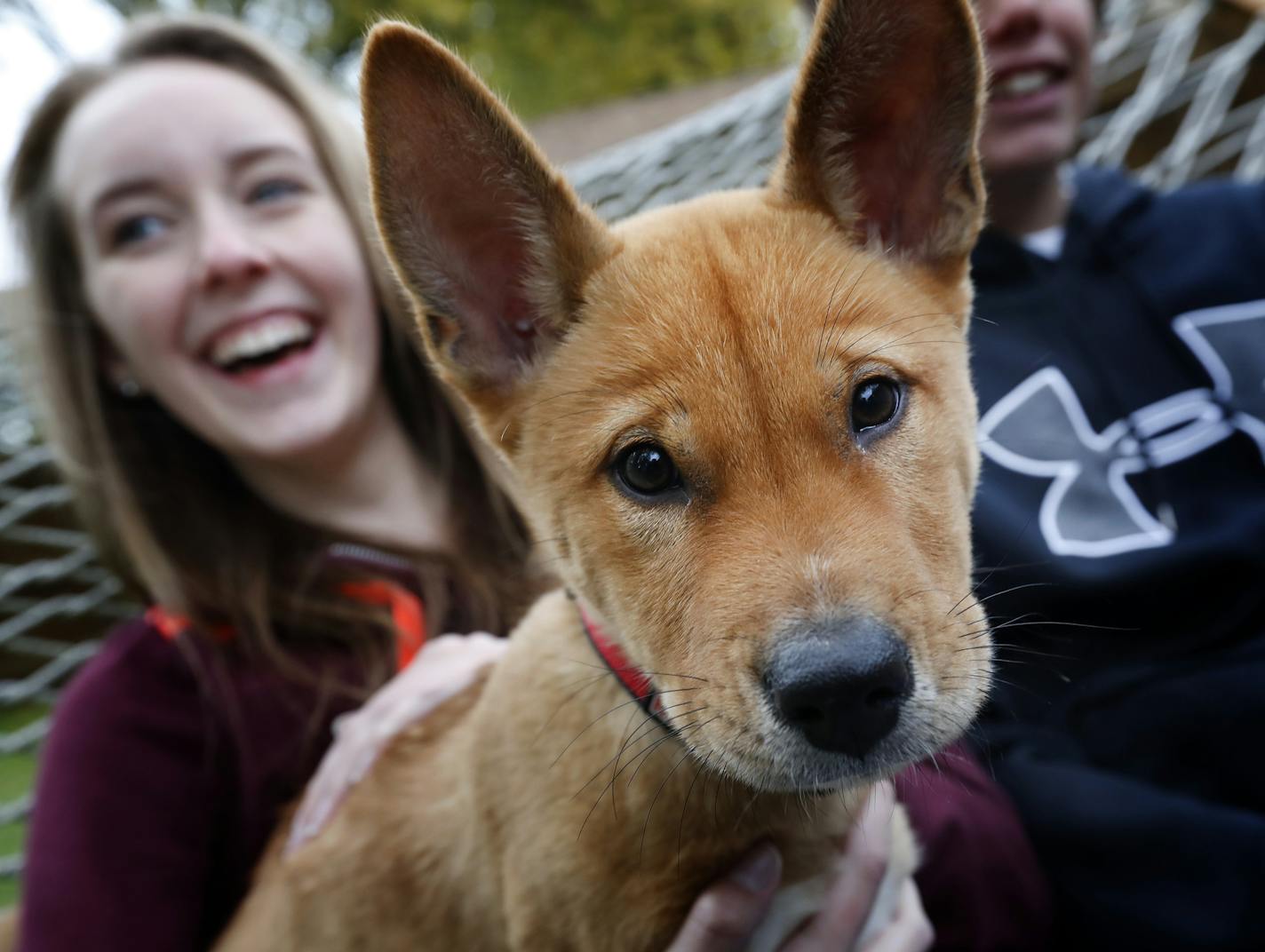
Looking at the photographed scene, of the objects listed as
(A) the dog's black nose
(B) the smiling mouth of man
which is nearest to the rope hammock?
(B) the smiling mouth of man

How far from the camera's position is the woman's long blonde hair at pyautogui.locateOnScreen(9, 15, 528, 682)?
2730 millimetres

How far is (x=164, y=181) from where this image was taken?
101 inches

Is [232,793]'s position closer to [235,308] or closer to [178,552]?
[178,552]

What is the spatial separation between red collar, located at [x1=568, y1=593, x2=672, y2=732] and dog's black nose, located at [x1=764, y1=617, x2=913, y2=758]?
41 cm

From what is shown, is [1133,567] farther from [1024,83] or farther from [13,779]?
[13,779]

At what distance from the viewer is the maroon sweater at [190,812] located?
2154 mm

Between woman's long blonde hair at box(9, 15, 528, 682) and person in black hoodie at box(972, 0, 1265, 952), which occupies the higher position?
woman's long blonde hair at box(9, 15, 528, 682)

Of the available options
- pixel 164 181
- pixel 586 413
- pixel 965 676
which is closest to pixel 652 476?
pixel 586 413

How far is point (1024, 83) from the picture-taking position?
3.17 m

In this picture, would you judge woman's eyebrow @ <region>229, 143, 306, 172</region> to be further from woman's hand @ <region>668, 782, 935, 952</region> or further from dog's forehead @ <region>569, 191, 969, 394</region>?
woman's hand @ <region>668, 782, 935, 952</region>

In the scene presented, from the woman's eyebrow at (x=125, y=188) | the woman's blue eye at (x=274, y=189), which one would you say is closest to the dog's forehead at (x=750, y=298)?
the woman's blue eye at (x=274, y=189)

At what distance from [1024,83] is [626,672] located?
8.79 ft

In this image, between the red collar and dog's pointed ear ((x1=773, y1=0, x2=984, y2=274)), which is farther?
the red collar

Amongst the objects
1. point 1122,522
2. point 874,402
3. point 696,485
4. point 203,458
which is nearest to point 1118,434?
point 1122,522
